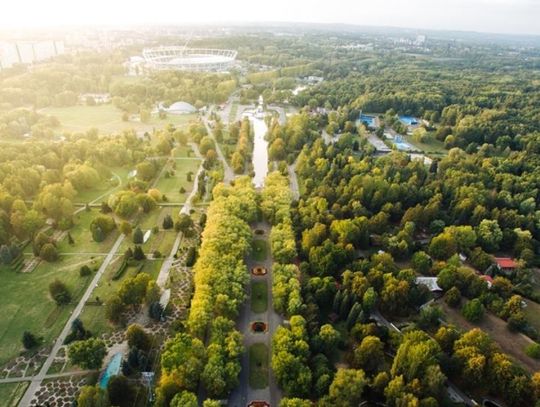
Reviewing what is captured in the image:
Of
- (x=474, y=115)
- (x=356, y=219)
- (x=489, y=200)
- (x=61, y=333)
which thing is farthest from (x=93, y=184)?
(x=474, y=115)

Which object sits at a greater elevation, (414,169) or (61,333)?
(414,169)

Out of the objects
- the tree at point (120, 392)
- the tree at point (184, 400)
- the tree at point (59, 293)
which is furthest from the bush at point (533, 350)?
the tree at point (59, 293)

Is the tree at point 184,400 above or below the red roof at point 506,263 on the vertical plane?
above

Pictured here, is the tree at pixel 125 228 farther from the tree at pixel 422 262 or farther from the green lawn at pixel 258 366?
the tree at pixel 422 262

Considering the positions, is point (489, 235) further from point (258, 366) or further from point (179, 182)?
point (179, 182)

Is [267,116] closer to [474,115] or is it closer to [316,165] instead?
[316,165]

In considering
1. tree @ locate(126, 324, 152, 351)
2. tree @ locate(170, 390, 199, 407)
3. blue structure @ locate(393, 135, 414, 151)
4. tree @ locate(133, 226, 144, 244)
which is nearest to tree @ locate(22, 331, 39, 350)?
tree @ locate(126, 324, 152, 351)
